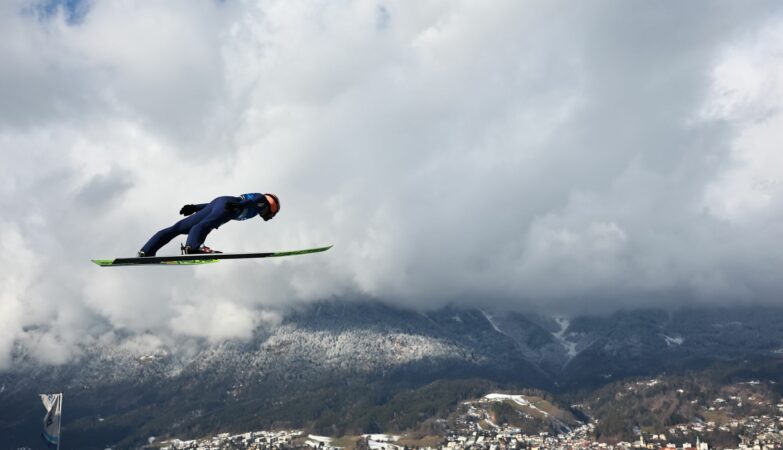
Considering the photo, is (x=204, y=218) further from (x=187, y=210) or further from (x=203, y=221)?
(x=187, y=210)

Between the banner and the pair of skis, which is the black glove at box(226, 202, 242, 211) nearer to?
the pair of skis

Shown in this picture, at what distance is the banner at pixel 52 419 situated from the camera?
5553cm

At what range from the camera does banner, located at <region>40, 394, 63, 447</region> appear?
5553 cm

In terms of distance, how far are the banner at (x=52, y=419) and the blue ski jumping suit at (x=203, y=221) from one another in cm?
2969

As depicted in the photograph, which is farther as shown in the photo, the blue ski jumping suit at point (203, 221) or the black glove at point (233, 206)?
the black glove at point (233, 206)

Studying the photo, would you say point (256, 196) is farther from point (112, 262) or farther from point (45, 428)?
point (45, 428)

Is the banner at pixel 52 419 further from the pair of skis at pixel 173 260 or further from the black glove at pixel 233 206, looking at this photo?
the black glove at pixel 233 206

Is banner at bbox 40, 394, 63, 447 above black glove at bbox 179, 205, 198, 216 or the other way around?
the other way around

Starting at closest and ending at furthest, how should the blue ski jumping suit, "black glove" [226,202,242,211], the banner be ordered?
the blue ski jumping suit
"black glove" [226,202,242,211]
the banner

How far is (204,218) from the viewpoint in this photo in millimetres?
33125

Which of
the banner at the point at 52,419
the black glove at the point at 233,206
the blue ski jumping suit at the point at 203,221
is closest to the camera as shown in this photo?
the blue ski jumping suit at the point at 203,221

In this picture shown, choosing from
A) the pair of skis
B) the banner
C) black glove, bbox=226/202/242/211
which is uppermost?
black glove, bbox=226/202/242/211

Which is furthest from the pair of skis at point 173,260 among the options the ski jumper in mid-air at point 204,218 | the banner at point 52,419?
the banner at point 52,419

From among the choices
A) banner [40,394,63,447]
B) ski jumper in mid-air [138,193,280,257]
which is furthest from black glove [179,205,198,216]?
banner [40,394,63,447]
